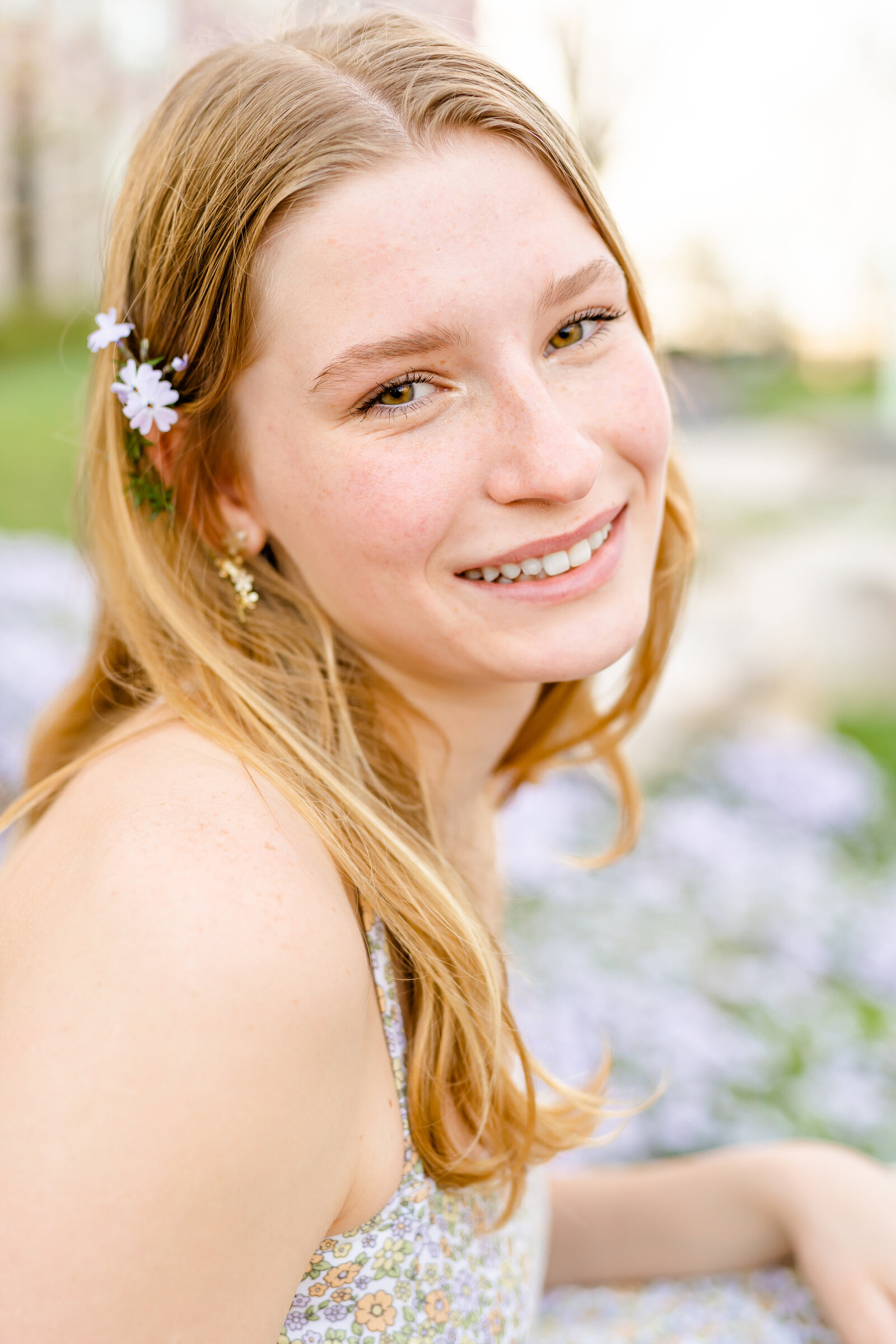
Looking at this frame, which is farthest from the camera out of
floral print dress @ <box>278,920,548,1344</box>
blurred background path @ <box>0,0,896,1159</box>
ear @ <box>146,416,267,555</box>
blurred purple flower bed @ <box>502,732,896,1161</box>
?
blurred background path @ <box>0,0,896,1159</box>

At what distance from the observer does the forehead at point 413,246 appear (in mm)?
1327

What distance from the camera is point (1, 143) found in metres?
7.86

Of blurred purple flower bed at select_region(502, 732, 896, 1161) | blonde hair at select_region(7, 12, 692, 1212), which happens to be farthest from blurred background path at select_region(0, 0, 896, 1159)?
blonde hair at select_region(7, 12, 692, 1212)

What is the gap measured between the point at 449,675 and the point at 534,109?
28.6 inches

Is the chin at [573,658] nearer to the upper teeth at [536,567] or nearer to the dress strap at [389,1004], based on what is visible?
the upper teeth at [536,567]

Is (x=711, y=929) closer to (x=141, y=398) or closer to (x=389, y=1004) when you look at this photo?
(x=389, y=1004)

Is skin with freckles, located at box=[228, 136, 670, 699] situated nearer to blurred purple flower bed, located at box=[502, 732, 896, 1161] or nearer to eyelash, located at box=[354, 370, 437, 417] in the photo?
eyelash, located at box=[354, 370, 437, 417]

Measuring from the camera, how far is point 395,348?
1345 millimetres

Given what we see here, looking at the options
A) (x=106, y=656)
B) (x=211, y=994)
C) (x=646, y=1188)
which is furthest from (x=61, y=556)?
(x=211, y=994)

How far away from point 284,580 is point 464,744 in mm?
368

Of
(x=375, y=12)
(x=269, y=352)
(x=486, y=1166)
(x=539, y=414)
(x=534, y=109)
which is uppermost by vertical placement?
(x=375, y=12)

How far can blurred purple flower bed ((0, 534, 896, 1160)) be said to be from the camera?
2.99m

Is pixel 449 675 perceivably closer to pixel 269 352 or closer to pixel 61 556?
pixel 269 352

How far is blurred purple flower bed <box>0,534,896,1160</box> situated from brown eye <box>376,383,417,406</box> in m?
1.27
